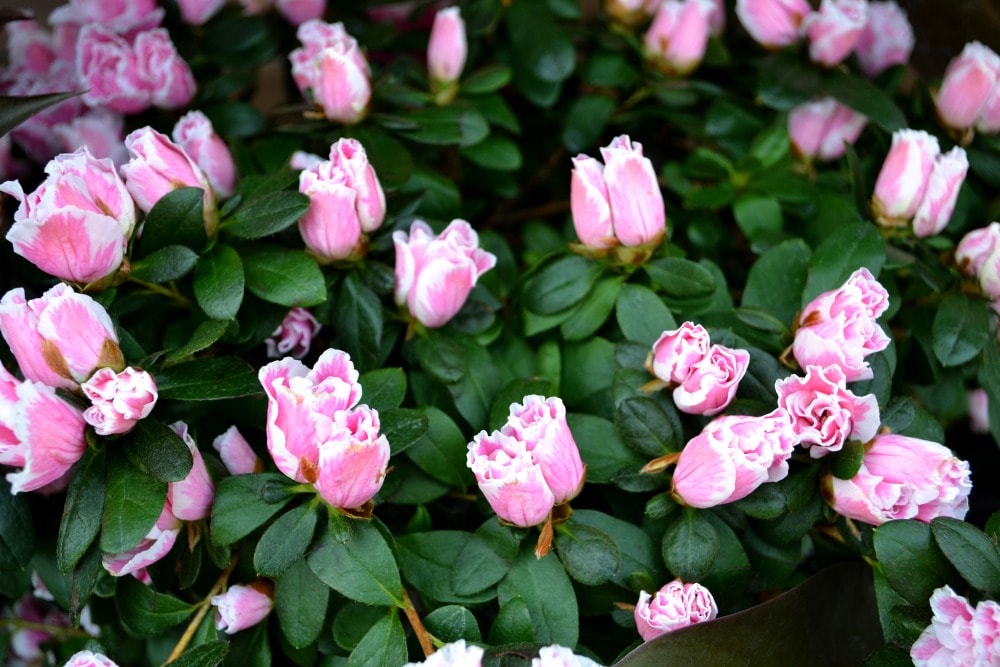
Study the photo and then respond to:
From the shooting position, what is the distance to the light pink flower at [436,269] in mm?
740

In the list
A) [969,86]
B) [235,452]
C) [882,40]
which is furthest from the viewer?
[882,40]

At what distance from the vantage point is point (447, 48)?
964 mm

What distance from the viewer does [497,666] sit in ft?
2.01

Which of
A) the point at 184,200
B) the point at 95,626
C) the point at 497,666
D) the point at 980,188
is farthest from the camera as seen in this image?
the point at 980,188

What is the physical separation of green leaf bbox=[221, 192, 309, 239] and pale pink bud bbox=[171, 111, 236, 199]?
73 mm

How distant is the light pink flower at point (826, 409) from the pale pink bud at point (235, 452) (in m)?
0.41

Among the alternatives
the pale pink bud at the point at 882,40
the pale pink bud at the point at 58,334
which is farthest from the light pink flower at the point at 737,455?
the pale pink bud at the point at 882,40

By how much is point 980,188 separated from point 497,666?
78 cm

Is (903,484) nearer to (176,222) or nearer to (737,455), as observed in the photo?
(737,455)

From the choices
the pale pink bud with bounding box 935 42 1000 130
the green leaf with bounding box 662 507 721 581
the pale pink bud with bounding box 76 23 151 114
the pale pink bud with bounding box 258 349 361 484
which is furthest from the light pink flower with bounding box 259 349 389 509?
the pale pink bud with bounding box 935 42 1000 130

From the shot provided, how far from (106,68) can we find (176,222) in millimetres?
299

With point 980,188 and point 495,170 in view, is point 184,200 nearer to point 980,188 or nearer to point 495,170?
point 495,170

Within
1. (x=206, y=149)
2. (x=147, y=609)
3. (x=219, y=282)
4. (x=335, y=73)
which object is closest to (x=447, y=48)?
(x=335, y=73)

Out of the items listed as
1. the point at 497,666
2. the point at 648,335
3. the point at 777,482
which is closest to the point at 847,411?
the point at 777,482
